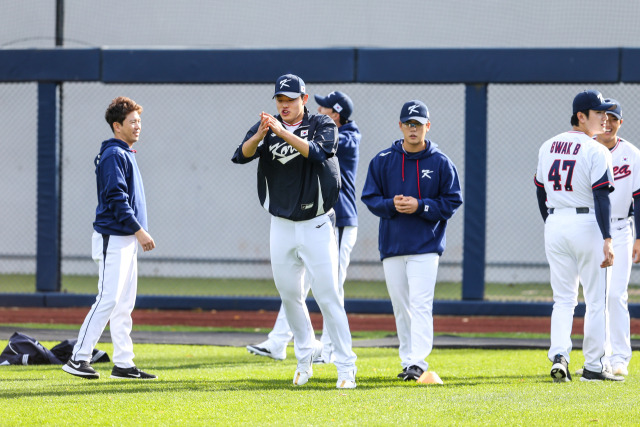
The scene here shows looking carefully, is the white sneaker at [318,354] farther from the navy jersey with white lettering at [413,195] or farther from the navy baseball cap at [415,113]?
the navy baseball cap at [415,113]

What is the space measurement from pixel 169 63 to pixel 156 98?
5.45 metres

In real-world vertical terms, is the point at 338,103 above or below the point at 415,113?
above

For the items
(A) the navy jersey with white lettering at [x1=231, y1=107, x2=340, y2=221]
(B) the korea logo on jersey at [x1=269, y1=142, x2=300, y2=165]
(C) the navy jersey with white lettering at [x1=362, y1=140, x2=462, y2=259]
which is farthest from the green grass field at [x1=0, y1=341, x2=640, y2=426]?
(B) the korea logo on jersey at [x1=269, y1=142, x2=300, y2=165]

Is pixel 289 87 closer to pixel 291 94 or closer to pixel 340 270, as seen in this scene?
pixel 291 94

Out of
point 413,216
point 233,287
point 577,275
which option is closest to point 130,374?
point 413,216

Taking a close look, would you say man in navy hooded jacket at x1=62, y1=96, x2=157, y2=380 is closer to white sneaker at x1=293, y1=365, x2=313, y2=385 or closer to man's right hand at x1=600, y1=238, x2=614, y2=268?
white sneaker at x1=293, y1=365, x2=313, y2=385

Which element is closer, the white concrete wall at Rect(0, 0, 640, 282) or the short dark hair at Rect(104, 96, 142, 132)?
the short dark hair at Rect(104, 96, 142, 132)

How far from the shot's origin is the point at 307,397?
4.76 metres

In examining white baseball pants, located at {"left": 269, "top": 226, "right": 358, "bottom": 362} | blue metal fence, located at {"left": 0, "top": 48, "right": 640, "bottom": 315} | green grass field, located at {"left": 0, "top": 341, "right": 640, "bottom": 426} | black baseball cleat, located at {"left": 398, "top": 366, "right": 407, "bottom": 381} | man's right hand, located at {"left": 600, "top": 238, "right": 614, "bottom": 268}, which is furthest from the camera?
blue metal fence, located at {"left": 0, "top": 48, "right": 640, "bottom": 315}

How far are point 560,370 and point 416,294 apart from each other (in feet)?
3.37

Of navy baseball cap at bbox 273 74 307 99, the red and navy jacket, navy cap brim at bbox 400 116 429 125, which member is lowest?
the red and navy jacket

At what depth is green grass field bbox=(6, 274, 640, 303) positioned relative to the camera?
12.1 meters

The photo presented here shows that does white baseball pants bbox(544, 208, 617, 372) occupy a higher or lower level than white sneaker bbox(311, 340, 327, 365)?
higher

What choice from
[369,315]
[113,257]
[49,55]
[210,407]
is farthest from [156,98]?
[210,407]
